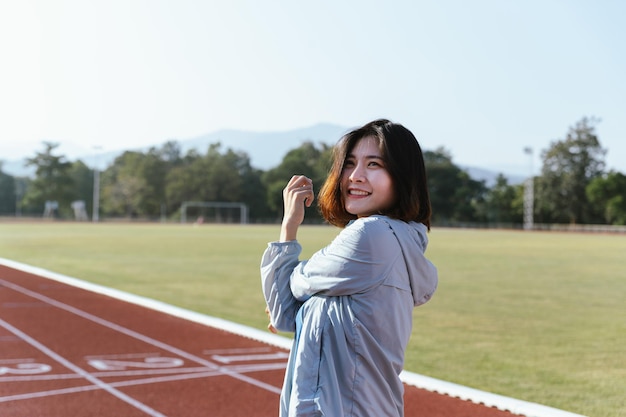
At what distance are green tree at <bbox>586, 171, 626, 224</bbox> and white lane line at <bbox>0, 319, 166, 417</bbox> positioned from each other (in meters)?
62.6

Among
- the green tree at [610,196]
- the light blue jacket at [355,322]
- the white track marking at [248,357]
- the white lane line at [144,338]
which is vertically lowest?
the white track marking at [248,357]

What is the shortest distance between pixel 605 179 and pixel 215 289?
59680mm

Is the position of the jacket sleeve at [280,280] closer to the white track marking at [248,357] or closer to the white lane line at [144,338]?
the white lane line at [144,338]

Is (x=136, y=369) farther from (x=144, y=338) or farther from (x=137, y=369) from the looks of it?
(x=144, y=338)

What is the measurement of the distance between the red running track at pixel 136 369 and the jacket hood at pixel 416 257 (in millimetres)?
3680

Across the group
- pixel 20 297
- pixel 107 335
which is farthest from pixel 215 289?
pixel 107 335

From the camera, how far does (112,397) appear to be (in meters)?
5.87

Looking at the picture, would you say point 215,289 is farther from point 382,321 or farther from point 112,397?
point 382,321

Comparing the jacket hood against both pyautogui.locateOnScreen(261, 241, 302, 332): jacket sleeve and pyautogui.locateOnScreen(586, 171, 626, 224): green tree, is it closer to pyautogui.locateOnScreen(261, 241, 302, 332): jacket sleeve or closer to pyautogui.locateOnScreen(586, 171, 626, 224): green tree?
pyautogui.locateOnScreen(261, 241, 302, 332): jacket sleeve

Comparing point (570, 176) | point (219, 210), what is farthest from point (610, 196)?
point (219, 210)

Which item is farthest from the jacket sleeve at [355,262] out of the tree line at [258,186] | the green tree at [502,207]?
the green tree at [502,207]

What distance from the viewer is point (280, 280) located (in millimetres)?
2012

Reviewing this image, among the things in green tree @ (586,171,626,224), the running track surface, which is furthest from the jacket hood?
green tree @ (586,171,626,224)

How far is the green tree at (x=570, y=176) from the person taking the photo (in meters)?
70.7
